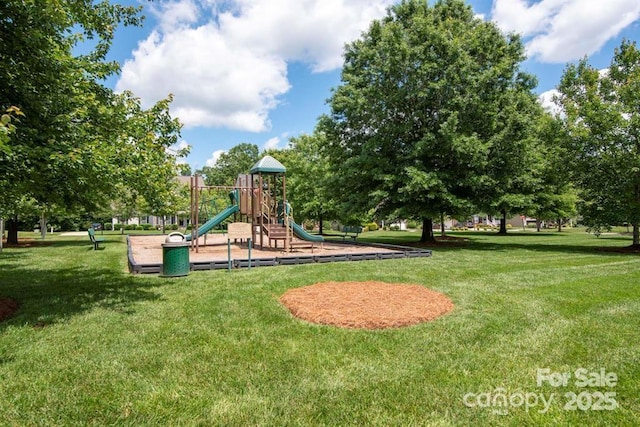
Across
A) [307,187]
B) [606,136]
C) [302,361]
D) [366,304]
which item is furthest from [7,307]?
[307,187]

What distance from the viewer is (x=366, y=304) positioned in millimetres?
6910

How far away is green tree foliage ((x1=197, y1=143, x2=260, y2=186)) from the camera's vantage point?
91375 mm

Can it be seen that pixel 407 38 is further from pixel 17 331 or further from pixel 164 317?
pixel 17 331

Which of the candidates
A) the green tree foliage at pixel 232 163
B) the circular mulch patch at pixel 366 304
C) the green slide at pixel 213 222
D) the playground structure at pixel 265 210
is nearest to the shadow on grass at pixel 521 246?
the playground structure at pixel 265 210

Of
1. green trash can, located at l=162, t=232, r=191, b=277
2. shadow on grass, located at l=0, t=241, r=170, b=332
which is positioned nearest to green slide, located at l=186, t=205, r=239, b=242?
Answer: shadow on grass, located at l=0, t=241, r=170, b=332

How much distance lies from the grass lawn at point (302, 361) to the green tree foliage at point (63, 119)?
2336 mm

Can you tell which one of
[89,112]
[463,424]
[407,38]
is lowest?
[463,424]

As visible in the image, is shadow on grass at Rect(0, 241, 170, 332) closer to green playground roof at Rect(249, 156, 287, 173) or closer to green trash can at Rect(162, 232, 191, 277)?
green trash can at Rect(162, 232, 191, 277)

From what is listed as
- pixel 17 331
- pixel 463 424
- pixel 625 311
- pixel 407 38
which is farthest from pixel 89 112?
pixel 407 38

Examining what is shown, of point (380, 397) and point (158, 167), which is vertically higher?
point (158, 167)

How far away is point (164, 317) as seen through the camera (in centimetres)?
643

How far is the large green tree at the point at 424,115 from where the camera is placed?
17938 millimetres

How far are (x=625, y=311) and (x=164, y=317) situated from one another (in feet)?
26.0

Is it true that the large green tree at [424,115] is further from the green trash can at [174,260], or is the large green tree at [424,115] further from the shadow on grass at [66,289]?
the shadow on grass at [66,289]
